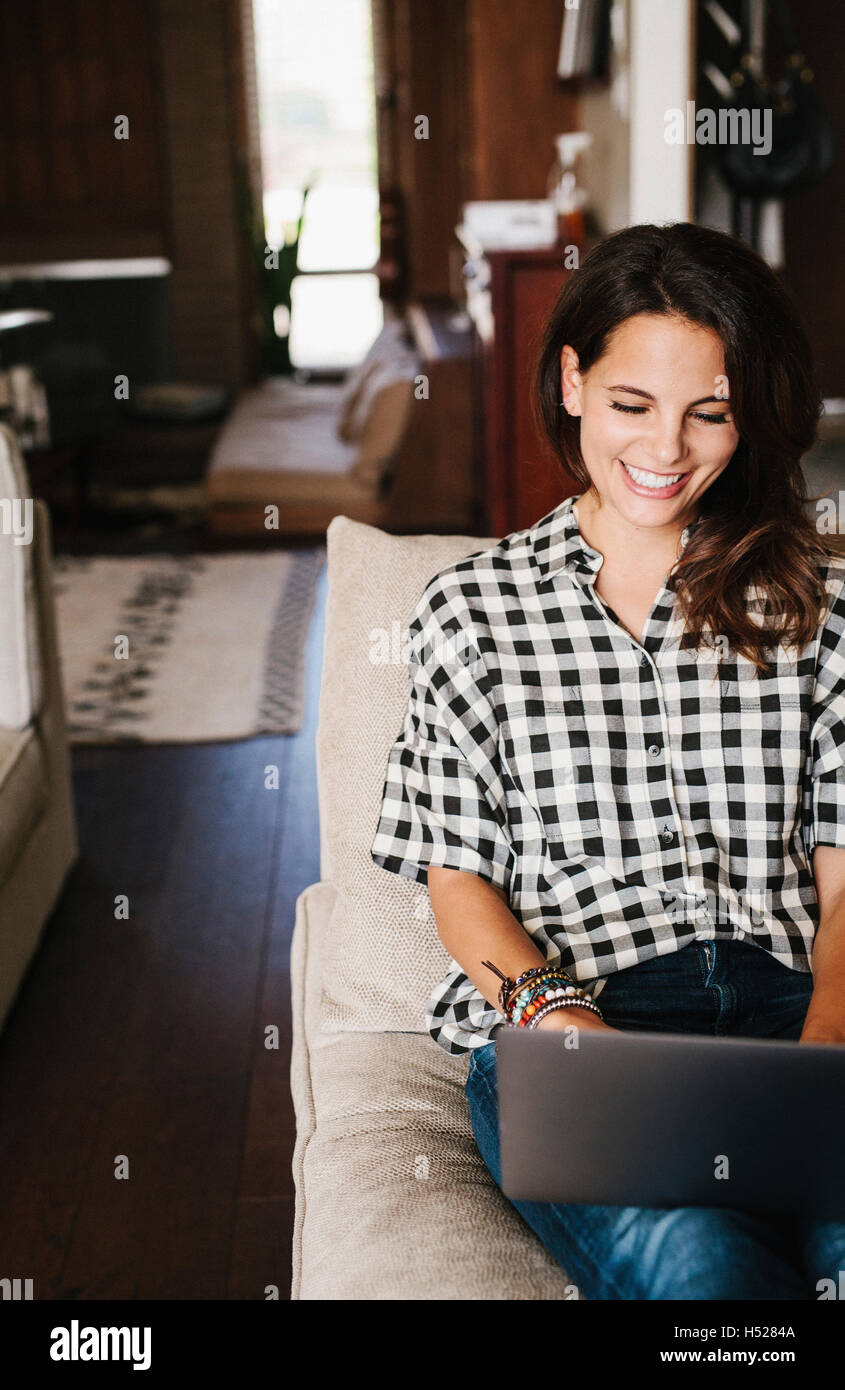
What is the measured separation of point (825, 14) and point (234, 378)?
4797 mm

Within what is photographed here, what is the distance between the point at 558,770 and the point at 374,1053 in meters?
0.41

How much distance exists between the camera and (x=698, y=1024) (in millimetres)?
1318

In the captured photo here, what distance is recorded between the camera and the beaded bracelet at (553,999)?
1.24m

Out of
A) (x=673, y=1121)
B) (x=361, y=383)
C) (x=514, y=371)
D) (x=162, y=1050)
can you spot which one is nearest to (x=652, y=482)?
(x=673, y=1121)

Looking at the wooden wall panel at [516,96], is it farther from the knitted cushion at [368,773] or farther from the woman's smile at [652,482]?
the woman's smile at [652,482]

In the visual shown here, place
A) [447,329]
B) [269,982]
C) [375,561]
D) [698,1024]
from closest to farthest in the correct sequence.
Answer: [698,1024] → [375,561] → [269,982] → [447,329]

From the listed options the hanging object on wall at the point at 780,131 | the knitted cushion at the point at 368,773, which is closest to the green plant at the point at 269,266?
the hanging object on wall at the point at 780,131

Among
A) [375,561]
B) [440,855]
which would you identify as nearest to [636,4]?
[375,561]

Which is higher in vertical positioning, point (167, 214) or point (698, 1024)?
point (167, 214)

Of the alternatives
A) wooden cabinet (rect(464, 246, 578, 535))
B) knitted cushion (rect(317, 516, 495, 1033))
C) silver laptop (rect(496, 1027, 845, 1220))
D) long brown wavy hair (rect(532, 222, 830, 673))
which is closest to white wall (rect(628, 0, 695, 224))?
wooden cabinet (rect(464, 246, 578, 535))

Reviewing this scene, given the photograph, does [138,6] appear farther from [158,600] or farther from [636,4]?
[636,4]

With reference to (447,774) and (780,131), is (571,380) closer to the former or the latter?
(447,774)

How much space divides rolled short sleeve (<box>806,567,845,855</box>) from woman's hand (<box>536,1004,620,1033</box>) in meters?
0.30

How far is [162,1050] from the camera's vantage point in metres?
2.31
